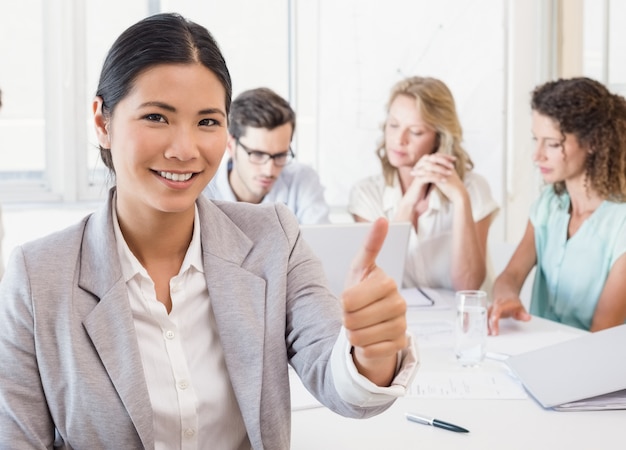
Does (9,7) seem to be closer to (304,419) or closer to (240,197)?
(240,197)

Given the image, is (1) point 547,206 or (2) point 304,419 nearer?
(2) point 304,419

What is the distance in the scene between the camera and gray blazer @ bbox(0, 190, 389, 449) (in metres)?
1.18

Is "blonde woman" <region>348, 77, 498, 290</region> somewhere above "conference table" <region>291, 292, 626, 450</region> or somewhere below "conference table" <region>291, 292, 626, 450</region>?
above

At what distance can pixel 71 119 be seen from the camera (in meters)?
3.60

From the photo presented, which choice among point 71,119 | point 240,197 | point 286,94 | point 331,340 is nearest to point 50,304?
point 331,340

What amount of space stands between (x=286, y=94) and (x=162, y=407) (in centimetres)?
298

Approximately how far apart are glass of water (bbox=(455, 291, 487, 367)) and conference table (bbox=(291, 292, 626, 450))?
23 millimetres

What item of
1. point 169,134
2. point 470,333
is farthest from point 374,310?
point 470,333

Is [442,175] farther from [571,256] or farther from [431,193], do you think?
[571,256]

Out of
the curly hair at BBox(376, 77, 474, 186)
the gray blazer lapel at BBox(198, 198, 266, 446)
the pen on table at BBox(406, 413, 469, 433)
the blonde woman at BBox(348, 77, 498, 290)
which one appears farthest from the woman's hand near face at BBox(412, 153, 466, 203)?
the gray blazer lapel at BBox(198, 198, 266, 446)

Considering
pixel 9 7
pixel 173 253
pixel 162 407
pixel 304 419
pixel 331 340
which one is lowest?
pixel 304 419

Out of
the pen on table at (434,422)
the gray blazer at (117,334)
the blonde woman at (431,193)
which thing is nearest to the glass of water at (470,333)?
the pen on table at (434,422)

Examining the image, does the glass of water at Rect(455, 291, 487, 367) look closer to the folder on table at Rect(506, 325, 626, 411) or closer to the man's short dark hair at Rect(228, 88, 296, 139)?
the folder on table at Rect(506, 325, 626, 411)

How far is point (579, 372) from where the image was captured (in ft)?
5.21
